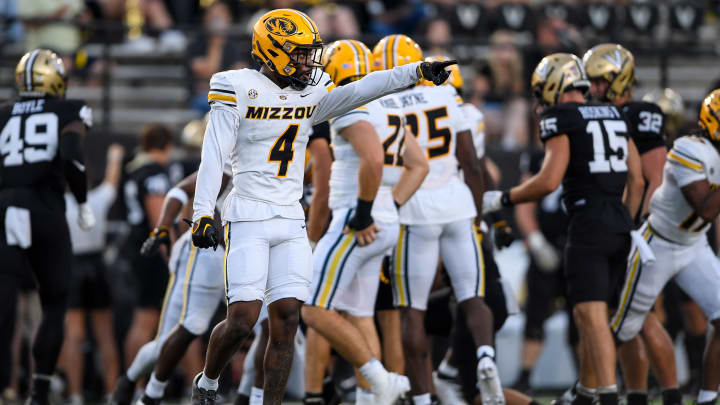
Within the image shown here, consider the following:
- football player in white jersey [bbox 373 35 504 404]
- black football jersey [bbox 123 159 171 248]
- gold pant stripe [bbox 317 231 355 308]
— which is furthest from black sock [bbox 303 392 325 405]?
black football jersey [bbox 123 159 171 248]

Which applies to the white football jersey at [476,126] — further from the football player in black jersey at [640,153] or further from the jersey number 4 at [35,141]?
the jersey number 4 at [35,141]

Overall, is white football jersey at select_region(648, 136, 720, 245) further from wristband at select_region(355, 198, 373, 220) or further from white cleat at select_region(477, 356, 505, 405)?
wristband at select_region(355, 198, 373, 220)

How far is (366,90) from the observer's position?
6176 mm

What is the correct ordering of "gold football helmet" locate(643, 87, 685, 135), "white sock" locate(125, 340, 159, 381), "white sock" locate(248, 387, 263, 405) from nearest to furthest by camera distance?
"white sock" locate(248, 387, 263, 405), "white sock" locate(125, 340, 159, 381), "gold football helmet" locate(643, 87, 685, 135)

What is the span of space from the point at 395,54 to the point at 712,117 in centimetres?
201

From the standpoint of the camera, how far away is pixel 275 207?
616 cm

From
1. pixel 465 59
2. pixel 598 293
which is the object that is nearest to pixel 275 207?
pixel 598 293

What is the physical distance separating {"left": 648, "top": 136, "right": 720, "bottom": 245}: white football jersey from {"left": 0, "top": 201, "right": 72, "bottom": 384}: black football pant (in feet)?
12.5

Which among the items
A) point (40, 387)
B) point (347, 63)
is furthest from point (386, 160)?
point (40, 387)

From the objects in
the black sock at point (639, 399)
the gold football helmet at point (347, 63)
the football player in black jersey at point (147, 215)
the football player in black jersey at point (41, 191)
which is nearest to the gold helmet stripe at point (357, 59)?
the gold football helmet at point (347, 63)

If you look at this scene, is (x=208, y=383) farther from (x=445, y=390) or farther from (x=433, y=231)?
(x=445, y=390)

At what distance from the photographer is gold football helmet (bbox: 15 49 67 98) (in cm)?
804

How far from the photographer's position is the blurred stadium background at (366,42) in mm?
12633

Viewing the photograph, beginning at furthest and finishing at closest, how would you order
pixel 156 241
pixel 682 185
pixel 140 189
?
pixel 140 189 → pixel 682 185 → pixel 156 241
